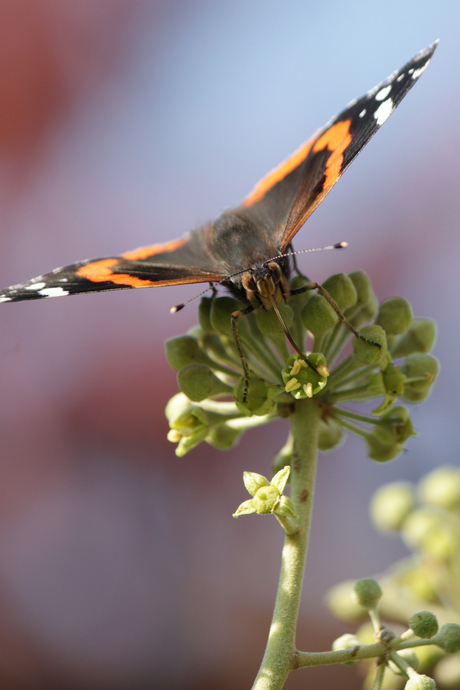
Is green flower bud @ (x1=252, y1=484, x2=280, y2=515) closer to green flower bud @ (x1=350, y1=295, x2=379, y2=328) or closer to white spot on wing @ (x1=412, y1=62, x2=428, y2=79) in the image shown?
green flower bud @ (x1=350, y1=295, x2=379, y2=328)

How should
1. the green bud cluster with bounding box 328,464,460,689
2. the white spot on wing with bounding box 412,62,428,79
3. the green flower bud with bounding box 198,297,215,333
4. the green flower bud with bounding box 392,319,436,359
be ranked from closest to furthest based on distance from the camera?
the white spot on wing with bounding box 412,62,428,79 < the green flower bud with bounding box 198,297,215,333 < the green flower bud with bounding box 392,319,436,359 < the green bud cluster with bounding box 328,464,460,689

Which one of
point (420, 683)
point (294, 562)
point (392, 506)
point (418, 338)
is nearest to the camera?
point (420, 683)

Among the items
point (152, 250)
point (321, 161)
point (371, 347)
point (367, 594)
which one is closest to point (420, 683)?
point (367, 594)

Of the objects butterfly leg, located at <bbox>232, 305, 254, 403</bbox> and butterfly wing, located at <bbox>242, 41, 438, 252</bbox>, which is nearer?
butterfly leg, located at <bbox>232, 305, 254, 403</bbox>

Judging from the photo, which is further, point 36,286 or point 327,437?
point 327,437

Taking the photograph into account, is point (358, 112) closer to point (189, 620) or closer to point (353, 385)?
point (353, 385)

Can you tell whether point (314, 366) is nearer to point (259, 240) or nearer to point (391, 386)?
point (391, 386)

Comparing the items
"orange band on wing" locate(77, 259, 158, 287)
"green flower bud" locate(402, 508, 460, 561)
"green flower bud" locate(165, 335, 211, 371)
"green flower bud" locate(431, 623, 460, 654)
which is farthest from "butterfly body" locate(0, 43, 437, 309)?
"green flower bud" locate(402, 508, 460, 561)
